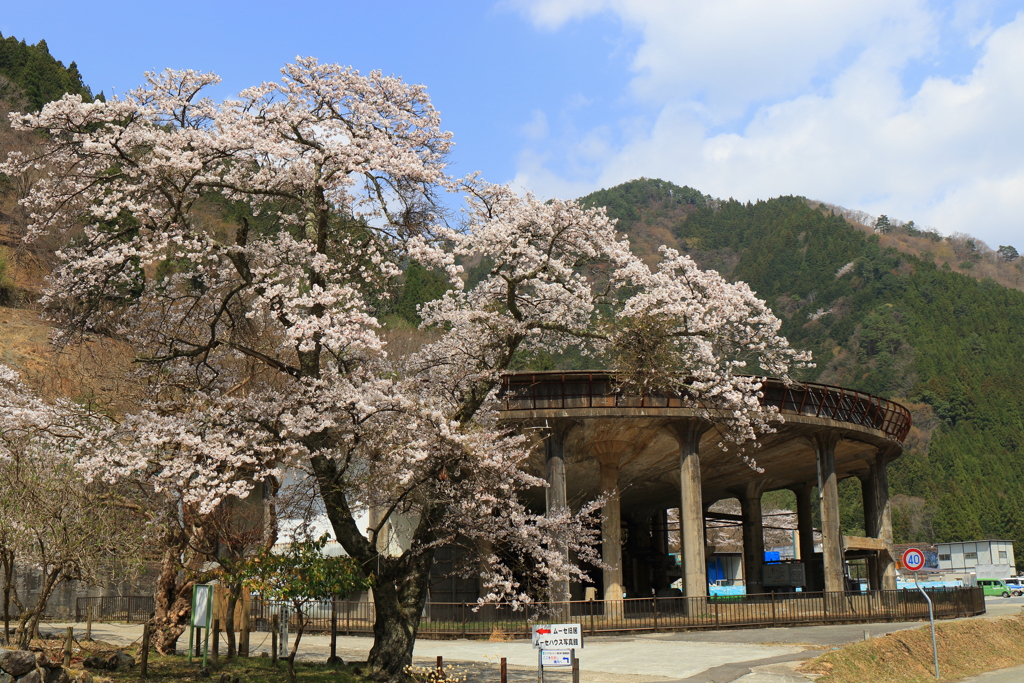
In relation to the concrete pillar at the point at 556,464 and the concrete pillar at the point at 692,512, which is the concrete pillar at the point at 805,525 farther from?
the concrete pillar at the point at 556,464

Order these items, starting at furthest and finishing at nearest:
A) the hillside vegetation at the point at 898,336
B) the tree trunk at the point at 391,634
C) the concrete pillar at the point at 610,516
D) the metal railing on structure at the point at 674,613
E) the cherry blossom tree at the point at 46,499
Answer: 1. the hillside vegetation at the point at 898,336
2. the concrete pillar at the point at 610,516
3. the metal railing on structure at the point at 674,613
4. the tree trunk at the point at 391,634
5. the cherry blossom tree at the point at 46,499

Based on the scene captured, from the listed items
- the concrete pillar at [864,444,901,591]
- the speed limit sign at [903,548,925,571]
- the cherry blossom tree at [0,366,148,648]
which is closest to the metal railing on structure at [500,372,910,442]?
the concrete pillar at [864,444,901,591]

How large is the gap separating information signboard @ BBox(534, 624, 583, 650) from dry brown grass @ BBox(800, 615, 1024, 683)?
304 inches

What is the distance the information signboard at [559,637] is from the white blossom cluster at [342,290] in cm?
276

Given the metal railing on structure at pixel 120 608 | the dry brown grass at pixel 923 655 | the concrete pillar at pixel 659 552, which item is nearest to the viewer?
the dry brown grass at pixel 923 655

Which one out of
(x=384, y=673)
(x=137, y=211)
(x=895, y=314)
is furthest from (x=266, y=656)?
(x=895, y=314)

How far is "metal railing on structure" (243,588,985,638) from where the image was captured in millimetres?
32062

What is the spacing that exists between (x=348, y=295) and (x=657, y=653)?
50.0ft

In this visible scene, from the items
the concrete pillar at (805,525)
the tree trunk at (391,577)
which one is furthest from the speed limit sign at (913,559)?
the concrete pillar at (805,525)

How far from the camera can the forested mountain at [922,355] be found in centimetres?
10775

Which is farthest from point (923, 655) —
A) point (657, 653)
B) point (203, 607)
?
point (203, 607)

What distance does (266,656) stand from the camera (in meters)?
23.0

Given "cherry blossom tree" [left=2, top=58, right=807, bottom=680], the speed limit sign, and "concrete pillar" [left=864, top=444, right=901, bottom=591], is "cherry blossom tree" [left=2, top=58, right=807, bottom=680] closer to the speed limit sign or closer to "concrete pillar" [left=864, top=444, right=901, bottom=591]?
the speed limit sign

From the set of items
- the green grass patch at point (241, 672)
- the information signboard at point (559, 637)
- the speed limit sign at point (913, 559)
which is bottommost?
the green grass patch at point (241, 672)
